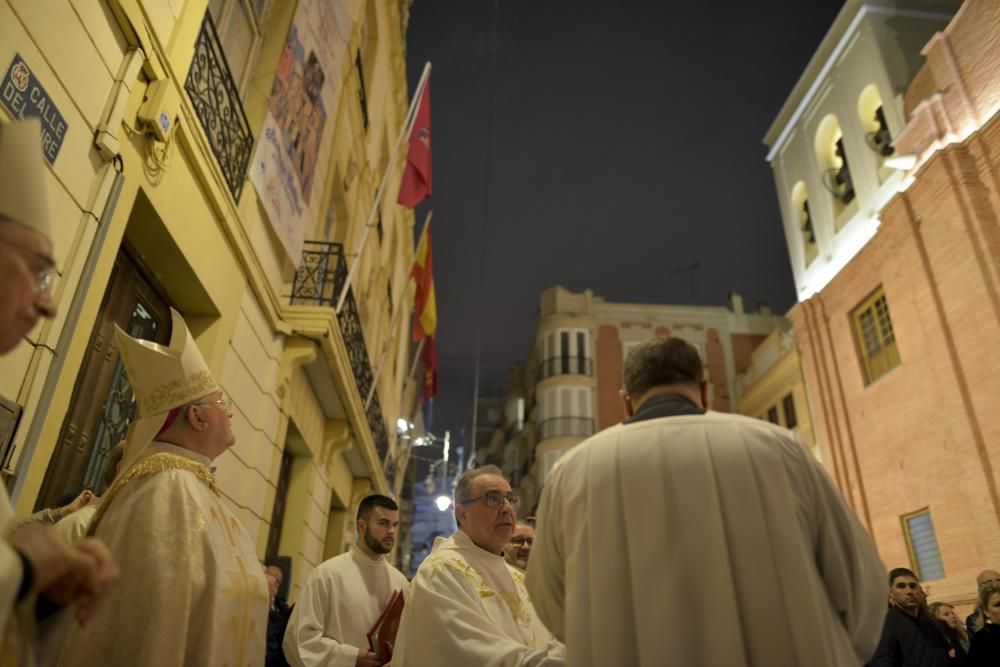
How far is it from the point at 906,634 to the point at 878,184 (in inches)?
487

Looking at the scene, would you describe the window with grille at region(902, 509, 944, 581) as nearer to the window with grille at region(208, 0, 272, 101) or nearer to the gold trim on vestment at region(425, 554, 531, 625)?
the gold trim on vestment at region(425, 554, 531, 625)

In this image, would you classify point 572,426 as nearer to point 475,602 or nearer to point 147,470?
point 475,602

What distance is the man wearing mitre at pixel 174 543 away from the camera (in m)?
2.18

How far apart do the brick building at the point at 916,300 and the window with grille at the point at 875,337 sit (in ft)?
→ 0.11

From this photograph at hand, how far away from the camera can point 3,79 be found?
291 cm

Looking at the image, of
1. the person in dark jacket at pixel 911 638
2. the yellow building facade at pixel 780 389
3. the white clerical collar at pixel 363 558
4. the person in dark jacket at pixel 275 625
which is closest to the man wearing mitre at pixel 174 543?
the white clerical collar at pixel 363 558

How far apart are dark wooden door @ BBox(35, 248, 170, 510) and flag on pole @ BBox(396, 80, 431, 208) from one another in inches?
247

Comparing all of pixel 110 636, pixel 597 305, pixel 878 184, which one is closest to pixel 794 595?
pixel 110 636

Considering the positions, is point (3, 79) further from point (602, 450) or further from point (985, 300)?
point (985, 300)

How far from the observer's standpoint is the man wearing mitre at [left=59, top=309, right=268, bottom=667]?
7.14 feet

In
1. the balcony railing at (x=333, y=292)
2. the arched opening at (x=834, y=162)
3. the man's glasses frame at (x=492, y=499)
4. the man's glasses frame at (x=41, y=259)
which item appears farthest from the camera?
the arched opening at (x=834, y=162)

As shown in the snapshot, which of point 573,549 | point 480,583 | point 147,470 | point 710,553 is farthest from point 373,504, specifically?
point 710,553

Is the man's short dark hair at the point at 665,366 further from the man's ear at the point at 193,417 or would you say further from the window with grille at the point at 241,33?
the window with grille at the point at 241,33

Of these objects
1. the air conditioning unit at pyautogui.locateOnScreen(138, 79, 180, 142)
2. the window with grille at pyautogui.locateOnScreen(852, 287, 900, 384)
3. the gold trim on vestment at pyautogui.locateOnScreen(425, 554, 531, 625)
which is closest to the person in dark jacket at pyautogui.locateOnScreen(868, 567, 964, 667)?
the gold trim on vestment at pyautogui.locateOnScreen(425, 554, 531, 625)
